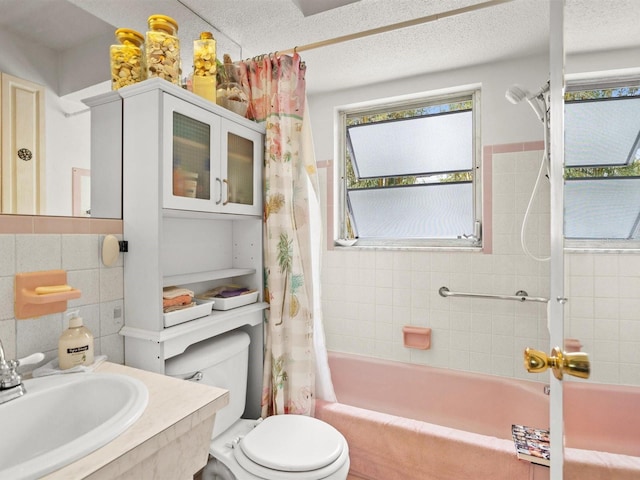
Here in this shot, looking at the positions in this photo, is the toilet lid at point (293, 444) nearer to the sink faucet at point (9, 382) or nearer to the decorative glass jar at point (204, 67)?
the sink faucet at point (9, 382)

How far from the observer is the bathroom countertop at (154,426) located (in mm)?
698

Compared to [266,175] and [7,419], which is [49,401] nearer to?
[7,419]

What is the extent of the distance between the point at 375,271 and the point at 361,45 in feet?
4.73

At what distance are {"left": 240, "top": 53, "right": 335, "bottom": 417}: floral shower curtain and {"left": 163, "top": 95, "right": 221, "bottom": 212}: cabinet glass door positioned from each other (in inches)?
13.0

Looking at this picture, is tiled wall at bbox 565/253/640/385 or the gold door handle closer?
the gold door handle

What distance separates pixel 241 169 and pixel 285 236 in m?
0.39

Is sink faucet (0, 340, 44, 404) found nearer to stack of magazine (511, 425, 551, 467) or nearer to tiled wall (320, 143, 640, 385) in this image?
stack of magazine (511, 425, 551, 467)

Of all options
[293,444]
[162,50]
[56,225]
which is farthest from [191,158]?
[293,444]

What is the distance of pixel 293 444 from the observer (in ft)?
4.44

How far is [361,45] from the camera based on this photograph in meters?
1.97

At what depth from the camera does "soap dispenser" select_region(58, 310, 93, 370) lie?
1.11m

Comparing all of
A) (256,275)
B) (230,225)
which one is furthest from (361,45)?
(256,275)

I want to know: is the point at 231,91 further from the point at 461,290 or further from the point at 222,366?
the point at 461,290

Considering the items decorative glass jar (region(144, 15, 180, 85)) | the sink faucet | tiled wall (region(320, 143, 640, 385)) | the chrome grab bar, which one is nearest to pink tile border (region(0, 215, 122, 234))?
the sink faucet
